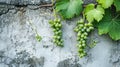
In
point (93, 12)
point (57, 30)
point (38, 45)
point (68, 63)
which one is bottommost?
point (68, 63)

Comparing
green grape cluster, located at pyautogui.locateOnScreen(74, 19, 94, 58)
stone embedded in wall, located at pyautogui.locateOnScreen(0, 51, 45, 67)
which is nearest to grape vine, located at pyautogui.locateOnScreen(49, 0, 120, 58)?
green grape cluster, located at pyautogui.locateOnScreen(74, 19, 94, 58)

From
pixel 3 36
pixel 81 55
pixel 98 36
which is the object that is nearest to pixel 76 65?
pixel 81 55

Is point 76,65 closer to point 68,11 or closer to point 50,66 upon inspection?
point 50,66

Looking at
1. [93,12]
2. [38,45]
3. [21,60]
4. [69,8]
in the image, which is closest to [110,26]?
[93,12]

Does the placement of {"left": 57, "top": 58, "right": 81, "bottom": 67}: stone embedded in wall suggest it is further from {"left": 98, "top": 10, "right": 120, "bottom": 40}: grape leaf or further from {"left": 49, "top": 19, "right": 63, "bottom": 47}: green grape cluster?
{"left": 98, "top": 10, "right": 120, "bottom": 40}: grape leaf

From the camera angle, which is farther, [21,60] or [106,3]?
[21,60]

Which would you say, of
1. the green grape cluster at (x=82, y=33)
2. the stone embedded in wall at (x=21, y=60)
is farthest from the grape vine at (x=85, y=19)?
the stone embedded in wall at (x=21, y=60)

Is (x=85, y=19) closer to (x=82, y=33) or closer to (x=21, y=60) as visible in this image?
(x=82, y=33)
